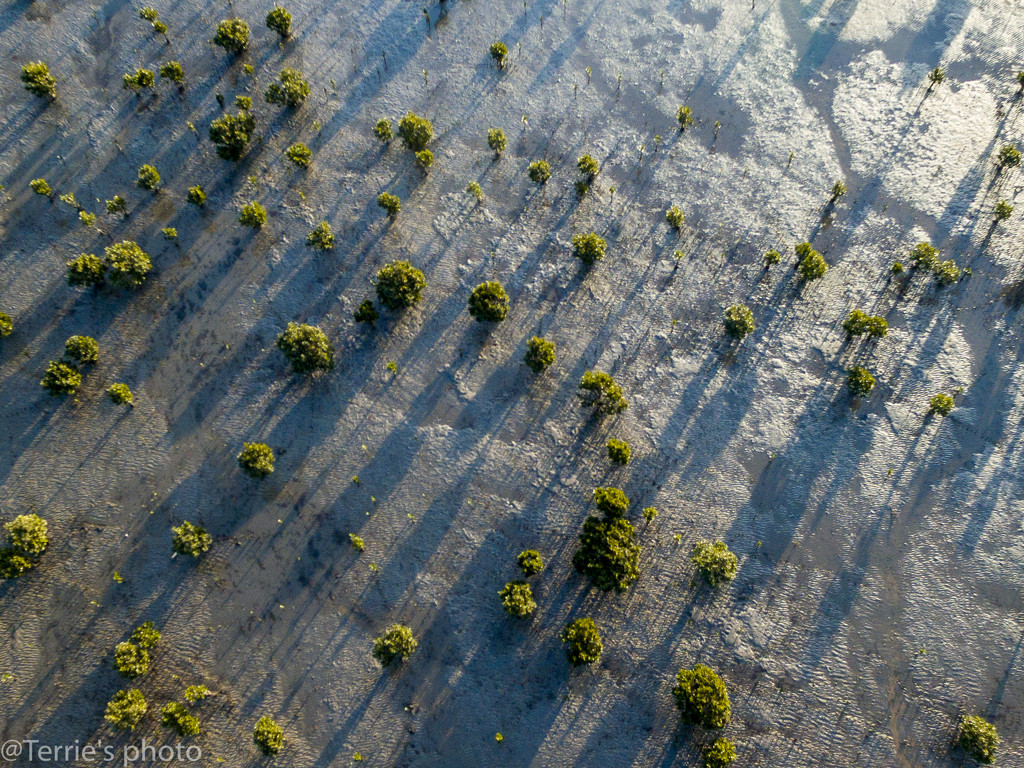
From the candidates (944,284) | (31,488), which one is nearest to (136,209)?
(31,488)

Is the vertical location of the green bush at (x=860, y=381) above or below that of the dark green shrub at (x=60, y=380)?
above

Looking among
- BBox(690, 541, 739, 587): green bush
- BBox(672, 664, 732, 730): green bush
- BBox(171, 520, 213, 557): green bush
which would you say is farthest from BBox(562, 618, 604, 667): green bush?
BBox(171, 520, 213, 557): green bush

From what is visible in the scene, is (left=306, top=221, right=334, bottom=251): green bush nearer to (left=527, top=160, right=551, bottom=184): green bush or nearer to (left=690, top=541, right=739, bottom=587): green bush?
(left=527, top=160, right=551, bottom=184): green bush

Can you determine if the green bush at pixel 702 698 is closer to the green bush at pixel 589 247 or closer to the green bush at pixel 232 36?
the green bush at pixel 589 247

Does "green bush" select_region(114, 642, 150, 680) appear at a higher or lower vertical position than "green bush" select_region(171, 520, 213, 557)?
lower

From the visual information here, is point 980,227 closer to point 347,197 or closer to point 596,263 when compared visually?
point 596,263

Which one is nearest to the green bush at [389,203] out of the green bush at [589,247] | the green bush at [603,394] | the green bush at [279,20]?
the green bush at [589,247]

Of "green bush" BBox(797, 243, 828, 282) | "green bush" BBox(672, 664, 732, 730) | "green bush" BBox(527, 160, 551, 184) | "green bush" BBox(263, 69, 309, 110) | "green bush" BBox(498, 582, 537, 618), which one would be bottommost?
"green bush" BBox(498, 582, 537, 618)
